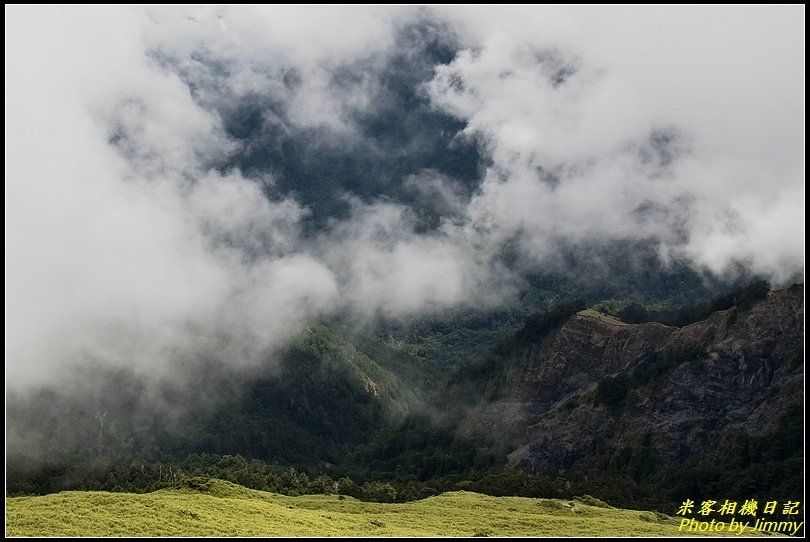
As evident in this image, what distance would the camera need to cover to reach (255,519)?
108000 millimetres

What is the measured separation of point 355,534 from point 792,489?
111 m

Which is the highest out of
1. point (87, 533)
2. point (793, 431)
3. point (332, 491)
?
point (793, 431)

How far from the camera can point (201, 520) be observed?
103 metres

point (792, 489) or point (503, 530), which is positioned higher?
point (792, 489)

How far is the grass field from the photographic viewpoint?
99438 mm

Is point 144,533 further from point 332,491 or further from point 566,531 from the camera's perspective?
point 332,491

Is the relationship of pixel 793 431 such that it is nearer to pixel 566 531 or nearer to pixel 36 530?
pixel 566 531

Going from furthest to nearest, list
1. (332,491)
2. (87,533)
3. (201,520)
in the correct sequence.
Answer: (332,491), (201,520), (87,533)

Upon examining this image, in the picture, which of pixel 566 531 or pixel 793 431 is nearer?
pixel 566 531

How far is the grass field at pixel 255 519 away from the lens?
99438mm

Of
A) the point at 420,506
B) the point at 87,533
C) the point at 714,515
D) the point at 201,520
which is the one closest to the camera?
the point at 87,533

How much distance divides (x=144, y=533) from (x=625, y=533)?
62224mm

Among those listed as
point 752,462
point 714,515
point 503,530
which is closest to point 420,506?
point 503,530

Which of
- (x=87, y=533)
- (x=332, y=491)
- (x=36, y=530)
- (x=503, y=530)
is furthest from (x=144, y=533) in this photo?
(x=332, y=491)
